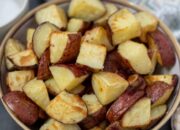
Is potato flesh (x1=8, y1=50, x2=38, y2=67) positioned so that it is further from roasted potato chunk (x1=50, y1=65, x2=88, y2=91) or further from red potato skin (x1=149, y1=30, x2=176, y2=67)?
red potato skin (x1=149, y1=30, x2=176, y2=67)

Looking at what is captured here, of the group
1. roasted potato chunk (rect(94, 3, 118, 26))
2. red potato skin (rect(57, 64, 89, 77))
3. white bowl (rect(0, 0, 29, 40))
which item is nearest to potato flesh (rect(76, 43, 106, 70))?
red potato skin (rect(57, 64, 89, 77))

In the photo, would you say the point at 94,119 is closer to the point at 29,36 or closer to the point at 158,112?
the point at 158,112

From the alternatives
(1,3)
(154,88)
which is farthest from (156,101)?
(1,3)

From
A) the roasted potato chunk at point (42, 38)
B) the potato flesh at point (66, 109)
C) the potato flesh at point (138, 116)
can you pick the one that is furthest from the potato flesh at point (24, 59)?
the potato flesh at point (138, 116)

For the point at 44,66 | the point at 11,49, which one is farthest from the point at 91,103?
the point at 11,49

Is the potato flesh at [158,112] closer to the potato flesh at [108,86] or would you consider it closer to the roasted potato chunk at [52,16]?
the potato flesh at [108,86]

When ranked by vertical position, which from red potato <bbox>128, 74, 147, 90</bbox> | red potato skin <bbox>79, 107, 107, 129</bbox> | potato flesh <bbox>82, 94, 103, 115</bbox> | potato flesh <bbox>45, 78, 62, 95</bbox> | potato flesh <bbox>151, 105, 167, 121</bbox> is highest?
potato flesh <bbox>45, 78, 62, 95</bbox>
